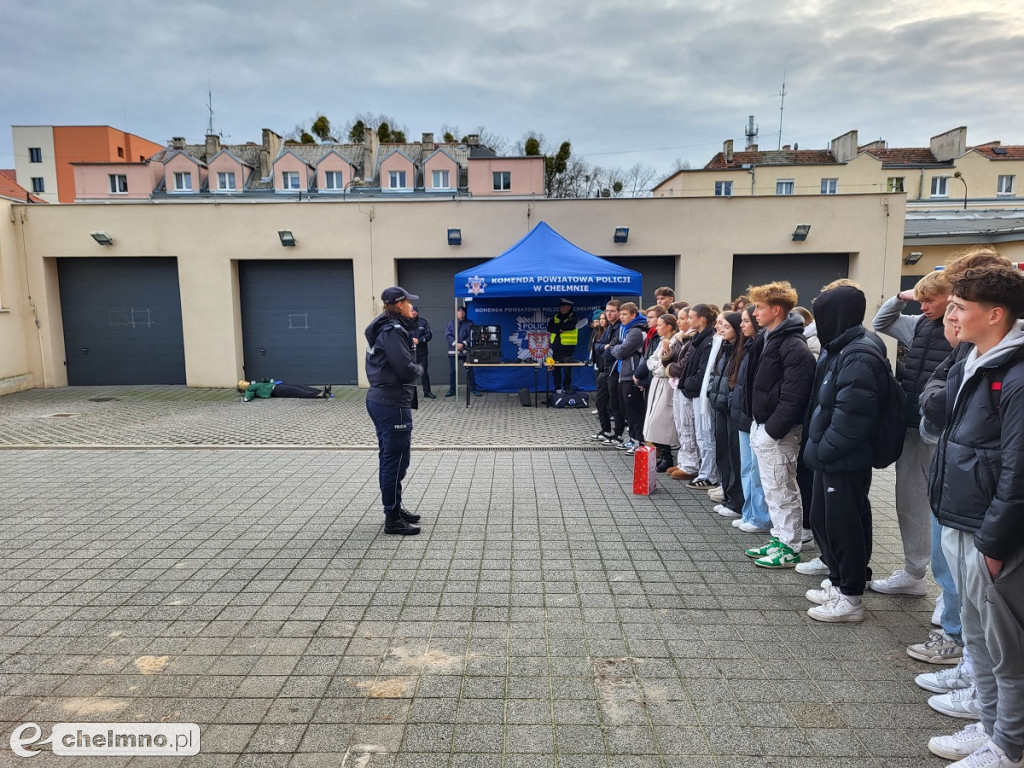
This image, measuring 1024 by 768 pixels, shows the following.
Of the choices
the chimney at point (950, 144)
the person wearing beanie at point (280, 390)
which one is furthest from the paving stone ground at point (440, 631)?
the chimney at point (950, 144)

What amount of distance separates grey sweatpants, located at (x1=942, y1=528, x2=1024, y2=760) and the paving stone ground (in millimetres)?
294

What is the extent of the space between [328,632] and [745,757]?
7.45 ft

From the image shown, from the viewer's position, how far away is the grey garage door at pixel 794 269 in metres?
15.0

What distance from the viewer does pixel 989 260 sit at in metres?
2.72

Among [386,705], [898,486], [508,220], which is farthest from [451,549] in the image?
[508,220]

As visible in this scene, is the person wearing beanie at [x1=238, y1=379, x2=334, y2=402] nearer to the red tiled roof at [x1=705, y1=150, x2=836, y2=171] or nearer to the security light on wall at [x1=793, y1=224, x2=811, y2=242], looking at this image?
the security light on wall at [x1=793, y1=224, x2=811, y2=242]

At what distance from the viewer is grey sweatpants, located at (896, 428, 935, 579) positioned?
402 cm

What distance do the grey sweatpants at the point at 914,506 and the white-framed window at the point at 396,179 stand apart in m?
40.7

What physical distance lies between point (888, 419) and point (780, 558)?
57.5 inches

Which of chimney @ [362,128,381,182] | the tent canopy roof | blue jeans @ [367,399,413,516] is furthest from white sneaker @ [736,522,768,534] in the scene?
chimney @ [362,128,381,182]

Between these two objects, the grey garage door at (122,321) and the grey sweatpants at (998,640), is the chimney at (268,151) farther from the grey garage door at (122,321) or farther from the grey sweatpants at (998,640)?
the grey sweatpants at (998,640)

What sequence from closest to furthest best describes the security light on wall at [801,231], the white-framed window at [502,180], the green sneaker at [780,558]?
the green sneaker at [780,558] < the security light on wall at [801,231] < the white-framed window at [502,180]

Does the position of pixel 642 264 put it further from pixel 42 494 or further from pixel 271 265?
pixel 42 494

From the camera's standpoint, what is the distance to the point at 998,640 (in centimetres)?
246
